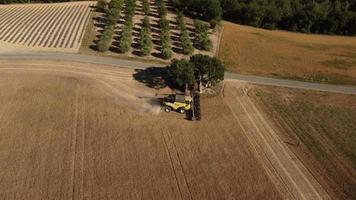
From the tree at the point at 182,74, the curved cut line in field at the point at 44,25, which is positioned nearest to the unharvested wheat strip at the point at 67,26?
the curved cut line in field at the point at 44,25

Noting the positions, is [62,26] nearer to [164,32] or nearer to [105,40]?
[105,40]

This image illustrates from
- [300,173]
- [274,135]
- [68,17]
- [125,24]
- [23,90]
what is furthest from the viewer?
[68,17]

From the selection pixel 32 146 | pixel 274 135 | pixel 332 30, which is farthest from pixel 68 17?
pixel 332 30

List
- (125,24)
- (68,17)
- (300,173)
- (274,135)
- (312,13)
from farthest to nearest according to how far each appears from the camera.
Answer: (312,13)
(68,17)
(125,24)
(274,135)
(300,173)

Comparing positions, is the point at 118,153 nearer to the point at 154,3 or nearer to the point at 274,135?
the point at 274,135

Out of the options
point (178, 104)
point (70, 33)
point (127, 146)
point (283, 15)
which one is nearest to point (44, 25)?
point (70, 33)

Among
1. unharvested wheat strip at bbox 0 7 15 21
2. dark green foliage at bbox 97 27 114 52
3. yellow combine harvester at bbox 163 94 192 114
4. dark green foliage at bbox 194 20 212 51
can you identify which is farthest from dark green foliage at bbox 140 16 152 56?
unharvested wheat strip at bbox 0 7 15 21

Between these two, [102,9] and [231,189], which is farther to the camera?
[102,9]
